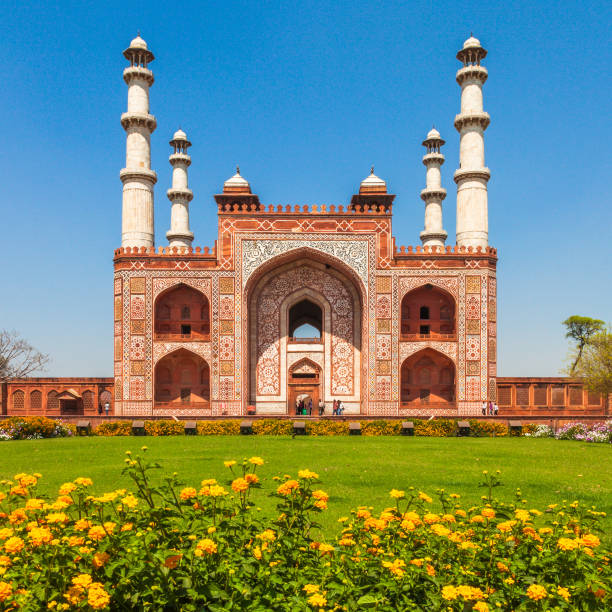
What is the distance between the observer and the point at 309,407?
25438mm

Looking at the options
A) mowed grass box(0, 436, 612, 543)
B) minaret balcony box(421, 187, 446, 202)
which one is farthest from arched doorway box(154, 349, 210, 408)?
minaret balcony box(421, 187, 446, 202)

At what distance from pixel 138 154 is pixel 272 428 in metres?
14.0

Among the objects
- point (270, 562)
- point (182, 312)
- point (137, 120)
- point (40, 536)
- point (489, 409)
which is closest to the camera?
point (40, 536)

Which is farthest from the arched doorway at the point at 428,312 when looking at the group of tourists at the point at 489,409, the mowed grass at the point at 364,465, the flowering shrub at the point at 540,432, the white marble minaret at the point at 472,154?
the mowed grass at the point at 364,465

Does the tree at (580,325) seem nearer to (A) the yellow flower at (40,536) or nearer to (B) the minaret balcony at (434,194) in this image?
(B) the minaret balcony at (434,194)

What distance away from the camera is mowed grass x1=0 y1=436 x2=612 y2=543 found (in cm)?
751

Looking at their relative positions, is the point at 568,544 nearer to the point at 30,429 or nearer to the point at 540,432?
the point at 30,429

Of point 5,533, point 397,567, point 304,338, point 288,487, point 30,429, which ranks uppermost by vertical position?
point 304,338

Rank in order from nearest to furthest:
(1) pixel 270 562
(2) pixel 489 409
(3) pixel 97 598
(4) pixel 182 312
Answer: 1. (3) pixel 97 598
2. (1) pixel 270 562
3. (2) pixel 489 409
4. (4) pixel 182 312

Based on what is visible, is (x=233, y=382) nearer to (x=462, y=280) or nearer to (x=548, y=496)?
(x=462, y=280)

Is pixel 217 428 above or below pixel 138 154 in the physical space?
below

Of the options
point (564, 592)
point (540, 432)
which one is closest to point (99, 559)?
point (564, 592)

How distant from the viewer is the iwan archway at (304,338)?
82.4ft

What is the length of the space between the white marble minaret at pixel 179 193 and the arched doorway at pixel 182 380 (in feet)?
32.9
